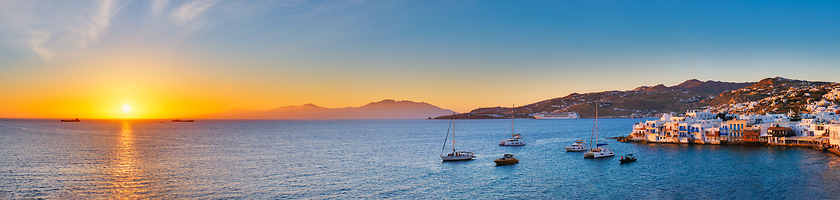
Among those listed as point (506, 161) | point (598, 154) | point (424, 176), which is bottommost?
point (424, 176)

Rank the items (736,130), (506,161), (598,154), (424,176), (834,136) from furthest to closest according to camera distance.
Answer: (736,130) → (834,136) → (598,154) → (506,161) → (424,176)

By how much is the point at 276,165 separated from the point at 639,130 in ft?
230

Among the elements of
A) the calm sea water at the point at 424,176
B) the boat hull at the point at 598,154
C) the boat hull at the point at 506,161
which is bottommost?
the calm sea water at the point at 424,176

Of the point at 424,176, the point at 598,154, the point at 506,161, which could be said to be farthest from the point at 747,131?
the point at 424,176

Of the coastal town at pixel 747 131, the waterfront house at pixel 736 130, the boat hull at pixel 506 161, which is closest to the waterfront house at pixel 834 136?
the coastal town at pixel 747 131

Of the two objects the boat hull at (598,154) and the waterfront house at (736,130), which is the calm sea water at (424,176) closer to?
the boat hull at (598,154)

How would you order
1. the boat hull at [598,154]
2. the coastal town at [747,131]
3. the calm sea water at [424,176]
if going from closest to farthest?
1. the calm sea water at [424,176]
2. the boat hull at [598,154]
3. the coastal town at [747,131]

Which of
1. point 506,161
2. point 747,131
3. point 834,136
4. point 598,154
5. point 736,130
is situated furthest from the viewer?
point 736,130

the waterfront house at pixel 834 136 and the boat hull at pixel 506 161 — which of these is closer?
the boat hull at pixel 506 161

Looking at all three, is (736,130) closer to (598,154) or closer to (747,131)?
(747,131)

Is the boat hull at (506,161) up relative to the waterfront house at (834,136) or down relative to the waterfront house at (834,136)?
down

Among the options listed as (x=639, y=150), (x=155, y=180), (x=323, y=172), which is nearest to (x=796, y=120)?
(x=639, y=150)

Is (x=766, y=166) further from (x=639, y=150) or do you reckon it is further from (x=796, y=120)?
(x=796, y=120)

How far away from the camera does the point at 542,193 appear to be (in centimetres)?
3962
